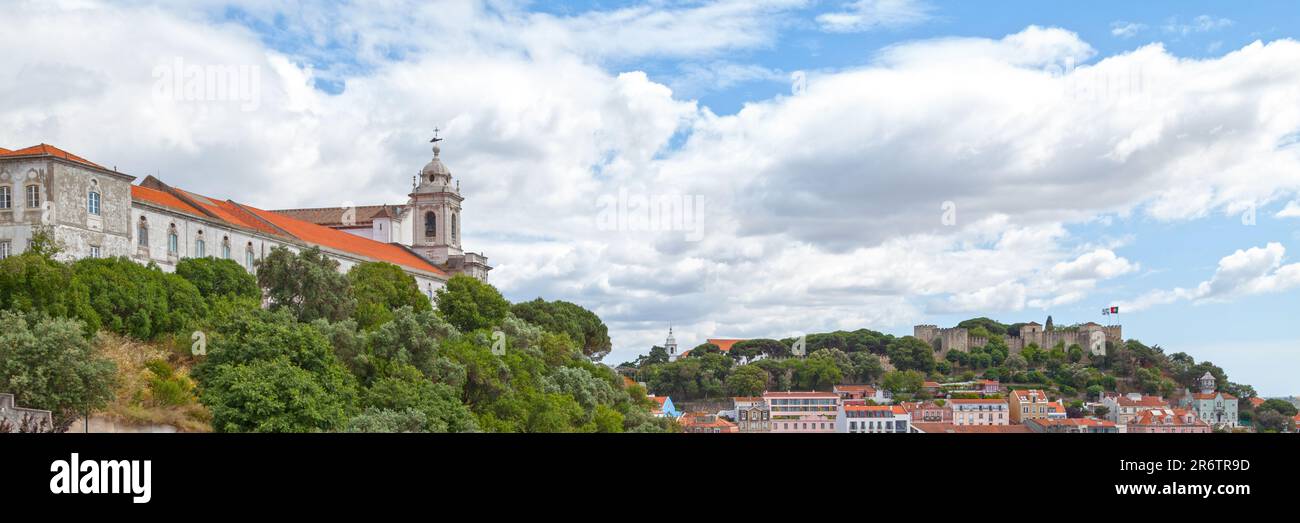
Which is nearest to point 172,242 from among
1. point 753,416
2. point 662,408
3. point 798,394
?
point 662,408

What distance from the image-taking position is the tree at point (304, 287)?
52.2 metres

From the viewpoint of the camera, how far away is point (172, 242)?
53.4 meters

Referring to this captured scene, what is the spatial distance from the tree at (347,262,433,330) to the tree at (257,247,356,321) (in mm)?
3101

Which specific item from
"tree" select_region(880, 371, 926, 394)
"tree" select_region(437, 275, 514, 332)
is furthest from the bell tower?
"tree" select_region(880, 371, 926, 394)

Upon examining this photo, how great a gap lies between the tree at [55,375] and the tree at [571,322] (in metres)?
44.0

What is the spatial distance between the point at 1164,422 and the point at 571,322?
75673 mm

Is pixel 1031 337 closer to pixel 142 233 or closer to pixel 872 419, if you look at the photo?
pixel 872 419

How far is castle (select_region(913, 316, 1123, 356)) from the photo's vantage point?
588 feet

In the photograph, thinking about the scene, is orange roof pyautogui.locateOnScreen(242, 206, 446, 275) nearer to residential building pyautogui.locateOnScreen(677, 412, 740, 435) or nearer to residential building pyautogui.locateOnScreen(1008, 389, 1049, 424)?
residential building pyautogui.locateOnScreen(677, 412, 740, 435)

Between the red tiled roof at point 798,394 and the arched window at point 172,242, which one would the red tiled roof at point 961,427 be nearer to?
the red tiled roof at point 798,394
